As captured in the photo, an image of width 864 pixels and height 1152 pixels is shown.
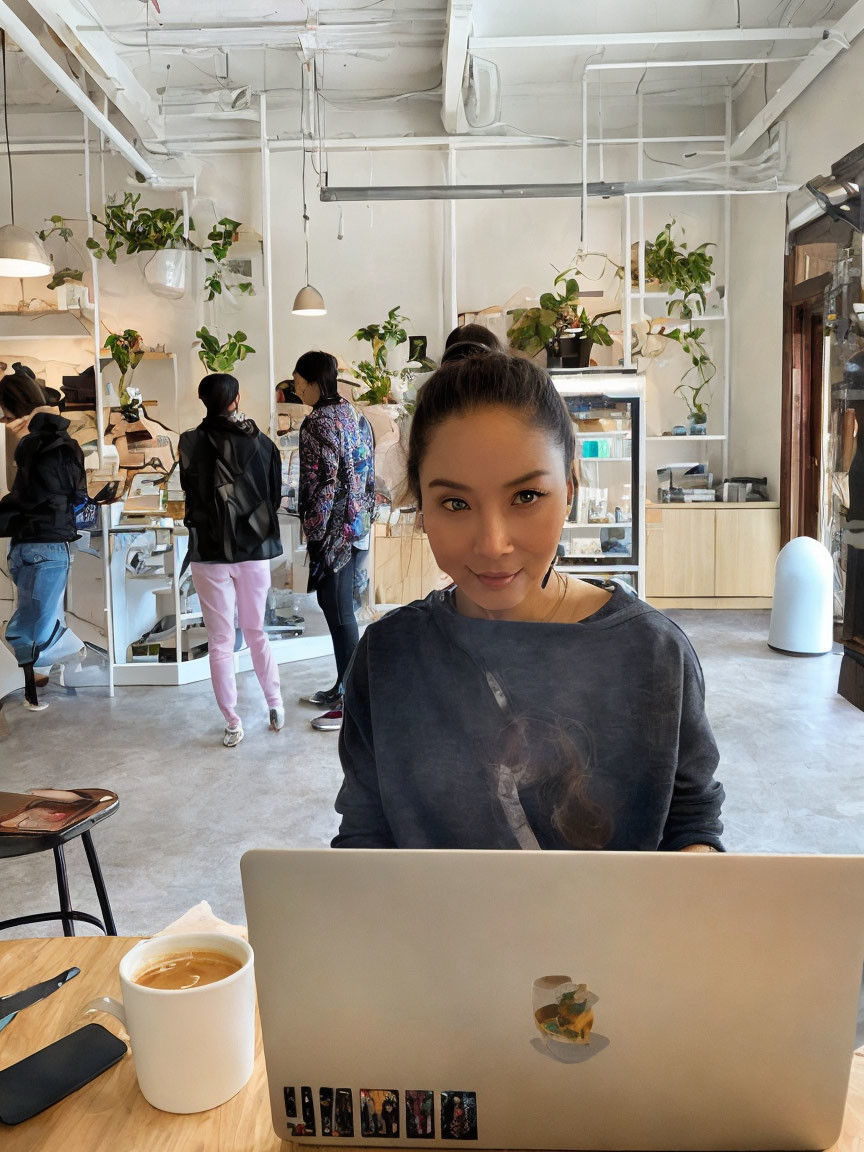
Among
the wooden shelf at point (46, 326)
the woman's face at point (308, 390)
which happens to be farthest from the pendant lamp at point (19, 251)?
the wooden shelf at point (46, 326)

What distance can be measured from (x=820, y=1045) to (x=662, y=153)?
9146mm

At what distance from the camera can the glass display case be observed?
639 cm

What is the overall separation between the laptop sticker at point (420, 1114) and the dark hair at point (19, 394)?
222 inches

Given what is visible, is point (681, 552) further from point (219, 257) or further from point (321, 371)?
point (219, 257)

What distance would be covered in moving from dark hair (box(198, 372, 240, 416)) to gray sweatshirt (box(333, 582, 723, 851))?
11.6ft

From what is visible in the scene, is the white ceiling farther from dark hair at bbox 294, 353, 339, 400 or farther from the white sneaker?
the white sneaker

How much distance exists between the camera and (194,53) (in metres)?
7.16

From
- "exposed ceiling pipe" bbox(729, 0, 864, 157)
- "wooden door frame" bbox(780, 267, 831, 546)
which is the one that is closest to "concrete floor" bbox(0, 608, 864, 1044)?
"wooden door frame" bbox(780, 267, 831, 546)

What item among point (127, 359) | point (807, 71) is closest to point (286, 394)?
point (127, 359)

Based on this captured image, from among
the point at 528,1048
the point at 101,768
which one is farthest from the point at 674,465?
the point at 528,1048

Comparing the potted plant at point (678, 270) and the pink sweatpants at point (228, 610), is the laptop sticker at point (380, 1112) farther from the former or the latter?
the potted plant at point (678, 270)

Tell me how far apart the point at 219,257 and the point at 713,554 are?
4.59 meters

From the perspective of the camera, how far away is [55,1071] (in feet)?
2.94

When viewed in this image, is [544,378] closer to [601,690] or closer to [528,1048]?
[601,690]
